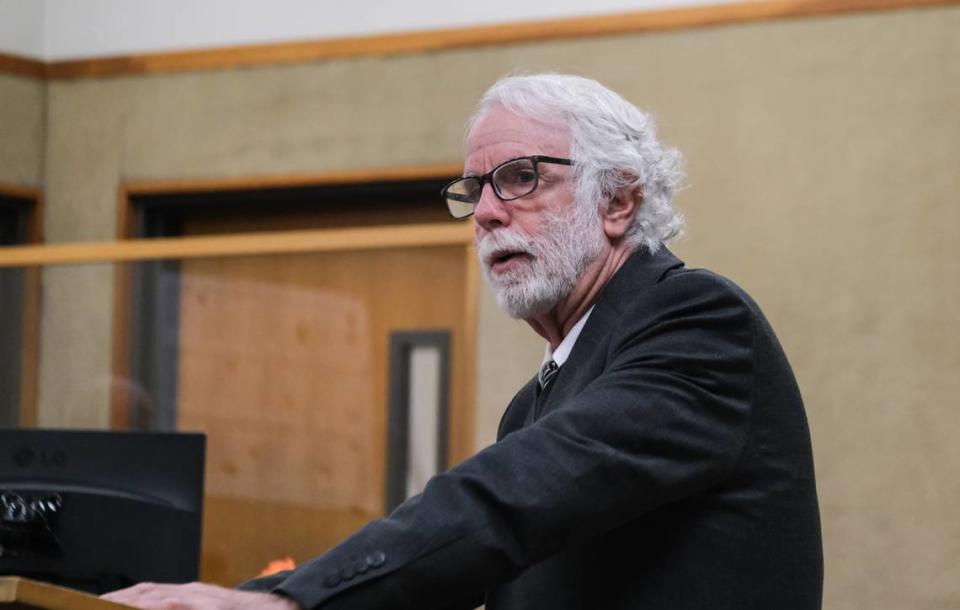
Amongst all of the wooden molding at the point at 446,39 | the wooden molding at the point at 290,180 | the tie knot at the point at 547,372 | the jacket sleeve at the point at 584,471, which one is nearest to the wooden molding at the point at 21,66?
the wooden molding at the point at 446,39

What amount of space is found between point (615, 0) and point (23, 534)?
2329 millimetres

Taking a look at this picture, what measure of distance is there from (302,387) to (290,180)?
37.1 inches

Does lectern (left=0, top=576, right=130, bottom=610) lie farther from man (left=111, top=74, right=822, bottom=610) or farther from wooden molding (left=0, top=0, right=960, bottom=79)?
wooden molding (left=0, top=0, right=960, bottom=79)

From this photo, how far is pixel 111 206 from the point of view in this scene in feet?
15.1

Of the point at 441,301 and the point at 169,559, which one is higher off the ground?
the point at 441,301

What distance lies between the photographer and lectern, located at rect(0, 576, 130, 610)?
116 centimetres

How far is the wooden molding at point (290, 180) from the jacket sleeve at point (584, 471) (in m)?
2.63

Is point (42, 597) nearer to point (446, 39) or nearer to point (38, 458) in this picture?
point (38, 458)

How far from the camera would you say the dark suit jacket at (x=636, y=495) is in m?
1.41

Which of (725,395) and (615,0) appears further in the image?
(615,0)

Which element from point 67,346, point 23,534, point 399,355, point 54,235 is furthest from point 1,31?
point 23,534

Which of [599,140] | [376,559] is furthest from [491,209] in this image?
[376,559]

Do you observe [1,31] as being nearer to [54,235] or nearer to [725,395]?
[54,235]

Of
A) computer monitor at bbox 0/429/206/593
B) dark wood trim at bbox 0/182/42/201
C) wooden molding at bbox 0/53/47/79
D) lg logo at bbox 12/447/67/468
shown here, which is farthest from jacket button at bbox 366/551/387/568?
wooden molding at bbox 0/53/47/79
